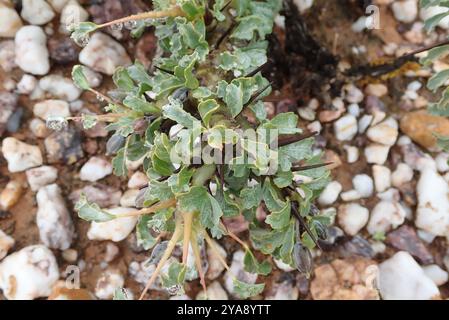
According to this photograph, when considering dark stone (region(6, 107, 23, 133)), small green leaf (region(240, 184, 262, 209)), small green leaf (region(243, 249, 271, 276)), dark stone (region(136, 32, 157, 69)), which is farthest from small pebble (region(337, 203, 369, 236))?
dark stone (region(6, 107, 23, 133))

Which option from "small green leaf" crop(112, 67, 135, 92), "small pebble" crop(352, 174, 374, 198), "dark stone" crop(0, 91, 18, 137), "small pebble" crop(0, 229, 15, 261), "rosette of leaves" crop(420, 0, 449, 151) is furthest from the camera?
"small pebble" crop(352, 174, 374, 198)

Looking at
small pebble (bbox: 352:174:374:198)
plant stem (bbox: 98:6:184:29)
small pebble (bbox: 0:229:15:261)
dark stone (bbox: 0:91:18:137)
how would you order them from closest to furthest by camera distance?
plant stem (bbox: 98:6:184:29) → small pebble (bbox: 0:229:15:261) → dark stone (bbox: 0:91:18:137) → small pebble (bbox: 352:174:374:198)

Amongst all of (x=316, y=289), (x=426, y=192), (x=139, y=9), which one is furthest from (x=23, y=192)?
(x=426, y=192)

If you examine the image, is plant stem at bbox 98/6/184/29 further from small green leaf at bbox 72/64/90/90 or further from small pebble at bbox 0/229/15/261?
small pebble at bbox 0/229/15/261

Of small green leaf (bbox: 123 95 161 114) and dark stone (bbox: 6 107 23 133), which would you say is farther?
dark stone (bbox: 6 107 23 133)

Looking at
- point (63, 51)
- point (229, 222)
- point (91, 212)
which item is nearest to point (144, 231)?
point (91, 212)

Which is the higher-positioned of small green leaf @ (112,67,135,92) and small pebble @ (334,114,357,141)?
small green leaf @ (112,67,135,92)

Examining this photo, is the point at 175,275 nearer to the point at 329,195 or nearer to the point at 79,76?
the point at 79,76
